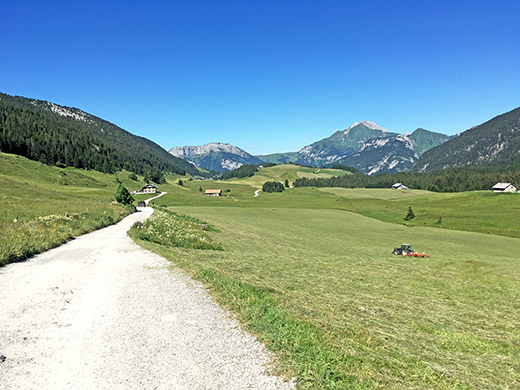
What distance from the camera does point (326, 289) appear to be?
15.2 m

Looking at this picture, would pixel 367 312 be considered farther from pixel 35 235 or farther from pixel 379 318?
pixel 35 235

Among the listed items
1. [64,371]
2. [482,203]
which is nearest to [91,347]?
[64,371]

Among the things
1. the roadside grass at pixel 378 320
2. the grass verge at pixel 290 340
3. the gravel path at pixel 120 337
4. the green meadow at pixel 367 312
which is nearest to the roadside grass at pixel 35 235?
the green meadow at pixel 367 312

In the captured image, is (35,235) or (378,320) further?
(35,235)

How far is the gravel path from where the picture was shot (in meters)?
6.50

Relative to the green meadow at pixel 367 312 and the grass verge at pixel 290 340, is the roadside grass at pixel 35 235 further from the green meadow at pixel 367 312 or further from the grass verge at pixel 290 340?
the grass verge at pixel 290 340

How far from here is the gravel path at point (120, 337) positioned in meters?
6.50

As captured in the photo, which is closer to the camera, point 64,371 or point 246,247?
point 64,371

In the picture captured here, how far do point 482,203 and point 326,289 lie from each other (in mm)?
128573

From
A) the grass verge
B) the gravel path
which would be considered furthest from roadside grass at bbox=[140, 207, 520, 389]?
the gravel path

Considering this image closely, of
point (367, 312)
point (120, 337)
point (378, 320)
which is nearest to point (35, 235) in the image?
point (120, 337)

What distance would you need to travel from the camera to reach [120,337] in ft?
27.7

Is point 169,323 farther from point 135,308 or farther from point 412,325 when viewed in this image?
point 412,325

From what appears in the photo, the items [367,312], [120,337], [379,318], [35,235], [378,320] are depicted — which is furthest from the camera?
[35,235]
